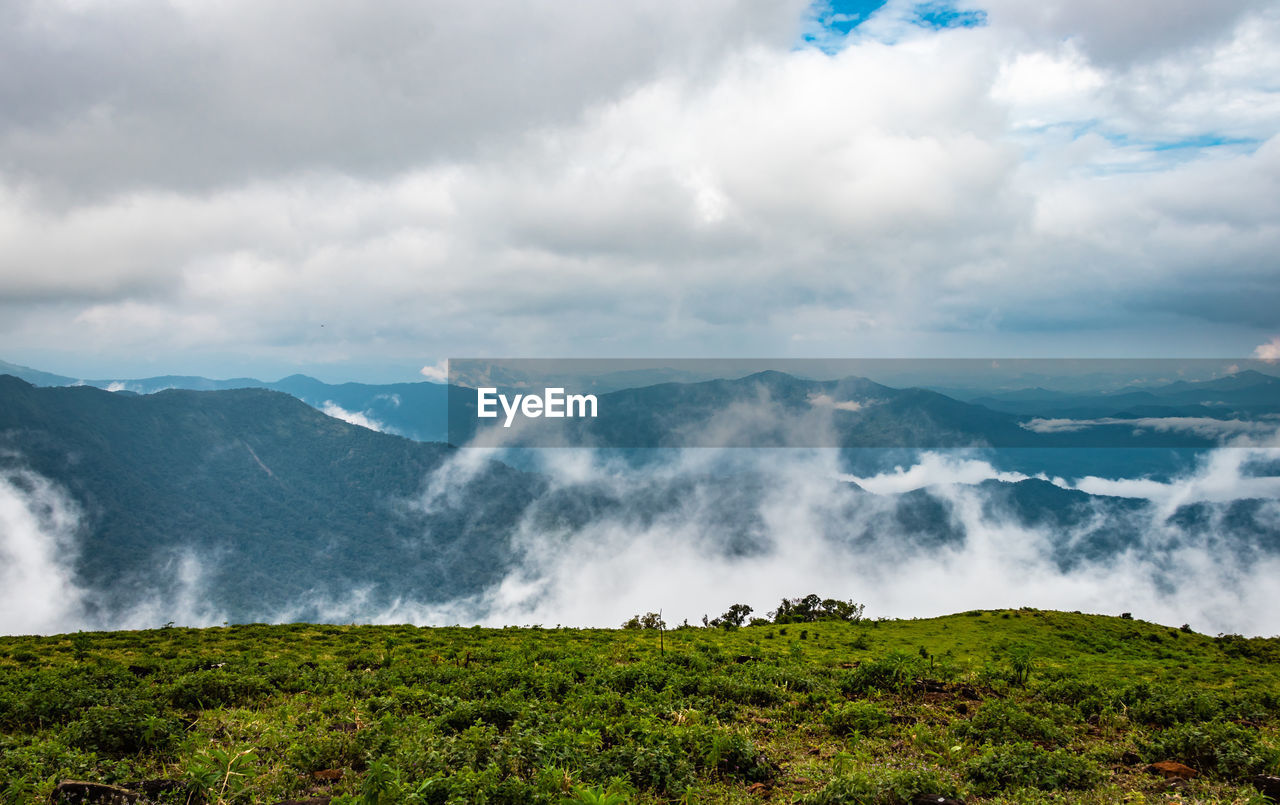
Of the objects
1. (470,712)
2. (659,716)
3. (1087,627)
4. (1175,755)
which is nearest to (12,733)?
(470,712)

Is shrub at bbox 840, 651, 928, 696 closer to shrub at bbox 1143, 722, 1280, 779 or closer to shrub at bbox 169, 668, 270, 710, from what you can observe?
shrub at bbox 1143, 722, 1280, 779

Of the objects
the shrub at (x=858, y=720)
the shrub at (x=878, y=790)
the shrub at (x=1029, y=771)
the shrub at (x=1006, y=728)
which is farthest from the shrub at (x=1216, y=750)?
the shrub at (x=878, y=790)

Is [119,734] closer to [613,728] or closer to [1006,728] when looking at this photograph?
[613,728]

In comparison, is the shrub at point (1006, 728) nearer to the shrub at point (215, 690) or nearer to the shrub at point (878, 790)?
the shrub at point (878, 790)

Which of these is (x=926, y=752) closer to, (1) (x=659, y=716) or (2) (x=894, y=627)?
(1) (x=659, y=716)

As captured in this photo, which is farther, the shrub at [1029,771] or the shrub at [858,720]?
the shrub at [858,720]

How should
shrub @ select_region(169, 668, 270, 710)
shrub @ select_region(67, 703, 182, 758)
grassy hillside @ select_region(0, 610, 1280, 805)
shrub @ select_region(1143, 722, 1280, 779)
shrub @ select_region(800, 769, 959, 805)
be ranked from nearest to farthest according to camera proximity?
shrub @ select_region(800, 769, 959, 805) < grassy hillside @ select_region(0, 610, 1280, 805) < shrub @ select_region(1143, 722, 1280, 779) < shrub @ select_region(67, 703, 182, 758) < shrub @ select_region(169, 668, 270, 710)

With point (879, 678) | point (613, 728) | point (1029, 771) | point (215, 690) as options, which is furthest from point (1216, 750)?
point (215, 690)

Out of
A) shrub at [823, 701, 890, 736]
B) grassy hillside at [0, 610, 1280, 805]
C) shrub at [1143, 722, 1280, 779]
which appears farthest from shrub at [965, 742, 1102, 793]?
shrub at [823, 701, 890, 736]

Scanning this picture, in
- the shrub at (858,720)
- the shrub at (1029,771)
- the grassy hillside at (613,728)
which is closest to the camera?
the grassy hillside at (613,728)
